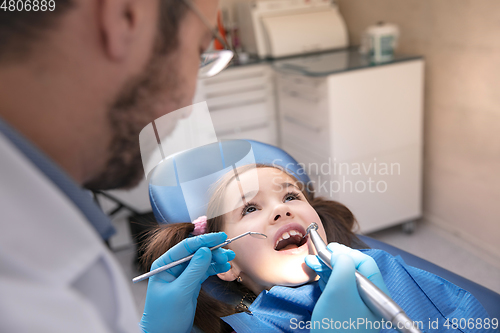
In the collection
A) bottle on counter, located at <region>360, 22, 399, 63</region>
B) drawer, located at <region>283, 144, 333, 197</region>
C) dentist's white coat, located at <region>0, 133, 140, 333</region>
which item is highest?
dentist's white coat, located at <region>0, 133, 140, 333</region>

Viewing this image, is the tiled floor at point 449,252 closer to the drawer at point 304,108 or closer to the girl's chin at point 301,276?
the girl's chin at point 301,276

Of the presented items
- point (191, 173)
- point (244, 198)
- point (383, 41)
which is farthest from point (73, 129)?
point (383, 41)

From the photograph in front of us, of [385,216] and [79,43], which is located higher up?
[79,43]

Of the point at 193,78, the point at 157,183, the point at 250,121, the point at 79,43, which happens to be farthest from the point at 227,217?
the point at 250,121

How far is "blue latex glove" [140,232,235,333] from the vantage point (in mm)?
786

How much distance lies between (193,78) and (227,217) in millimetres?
529

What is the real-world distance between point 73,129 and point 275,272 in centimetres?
62

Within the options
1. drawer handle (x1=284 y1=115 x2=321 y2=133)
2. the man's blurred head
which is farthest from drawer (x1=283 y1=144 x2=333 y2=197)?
the man's blurred head

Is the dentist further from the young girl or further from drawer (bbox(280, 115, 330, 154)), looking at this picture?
drawer (bbox(280, 115, 330, 154))

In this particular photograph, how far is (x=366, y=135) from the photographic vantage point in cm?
204

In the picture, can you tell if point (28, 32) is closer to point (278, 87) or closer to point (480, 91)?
point (480, 91)

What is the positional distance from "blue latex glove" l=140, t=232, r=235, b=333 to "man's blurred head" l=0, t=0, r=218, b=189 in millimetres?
430

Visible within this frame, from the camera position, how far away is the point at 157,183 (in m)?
0.76

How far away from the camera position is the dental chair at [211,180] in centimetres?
A: 71
